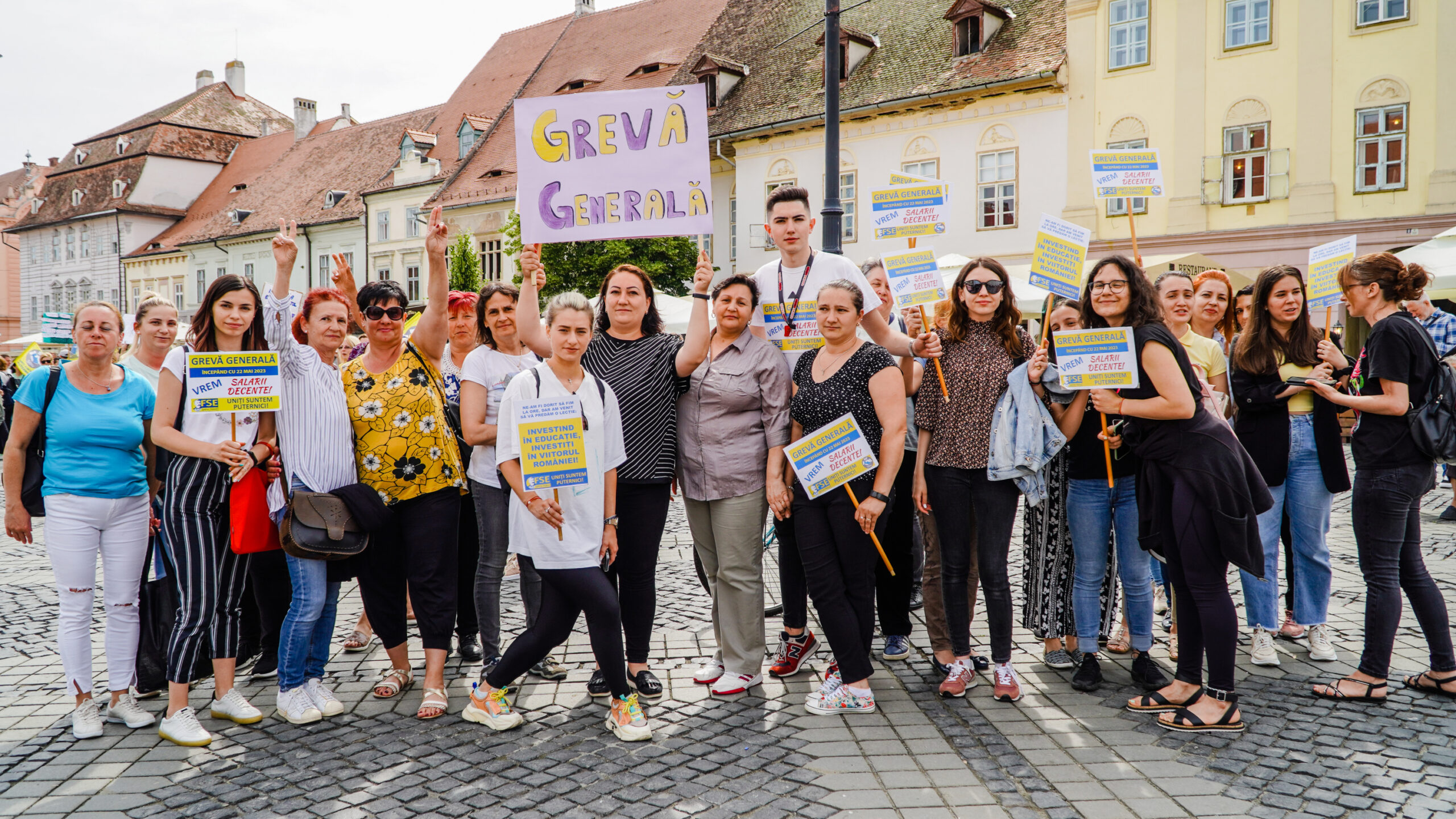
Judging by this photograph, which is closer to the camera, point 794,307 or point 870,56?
point 794,307

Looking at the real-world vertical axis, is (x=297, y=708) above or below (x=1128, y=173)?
below

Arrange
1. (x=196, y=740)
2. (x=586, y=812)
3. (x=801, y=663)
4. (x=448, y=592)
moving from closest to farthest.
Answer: (x=586, y=812)
(x=196, y=740)
(x=448, y=592)
(x=801, y=663)

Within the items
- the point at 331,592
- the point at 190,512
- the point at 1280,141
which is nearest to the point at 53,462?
the point at 190,512

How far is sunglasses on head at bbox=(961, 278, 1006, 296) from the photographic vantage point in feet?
15.8

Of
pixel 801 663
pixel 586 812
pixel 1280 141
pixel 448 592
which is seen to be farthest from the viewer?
pixel 1280 141

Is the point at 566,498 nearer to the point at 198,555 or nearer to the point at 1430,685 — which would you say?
the point at 198,555

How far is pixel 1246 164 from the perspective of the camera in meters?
20.5

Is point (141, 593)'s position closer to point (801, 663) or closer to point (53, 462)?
point (53, 462)

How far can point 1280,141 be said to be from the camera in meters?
20.1

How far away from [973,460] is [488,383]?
7.75 ft

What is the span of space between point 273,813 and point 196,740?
36.0 inches

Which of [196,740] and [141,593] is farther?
[141,593]

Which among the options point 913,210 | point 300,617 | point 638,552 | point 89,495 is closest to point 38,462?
point 89,495

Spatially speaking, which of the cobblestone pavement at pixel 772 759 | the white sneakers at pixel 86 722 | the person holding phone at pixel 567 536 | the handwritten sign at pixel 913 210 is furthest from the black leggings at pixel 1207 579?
the white sneakers at pixel 86 722
